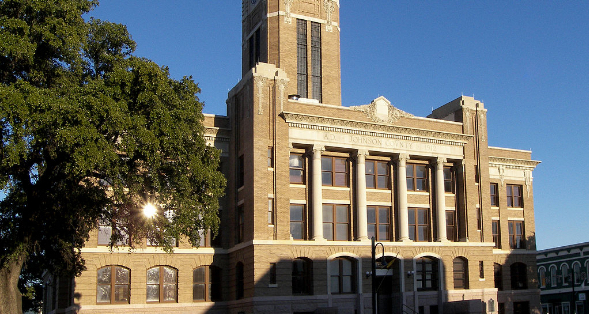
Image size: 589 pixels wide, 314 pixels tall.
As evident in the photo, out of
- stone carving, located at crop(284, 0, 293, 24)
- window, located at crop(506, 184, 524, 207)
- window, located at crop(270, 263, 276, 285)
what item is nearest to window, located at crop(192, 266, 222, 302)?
window, located at crop(270, 263, 276, 285)

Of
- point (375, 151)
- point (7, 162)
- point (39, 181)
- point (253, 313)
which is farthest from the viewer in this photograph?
point (375, 151)

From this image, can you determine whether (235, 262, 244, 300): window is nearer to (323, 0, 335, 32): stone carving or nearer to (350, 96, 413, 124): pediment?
(350, 96, 413, 124): pediment

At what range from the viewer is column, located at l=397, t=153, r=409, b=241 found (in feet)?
149

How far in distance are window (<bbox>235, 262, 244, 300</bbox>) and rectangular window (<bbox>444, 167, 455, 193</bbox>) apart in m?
16.3

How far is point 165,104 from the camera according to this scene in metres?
29.6

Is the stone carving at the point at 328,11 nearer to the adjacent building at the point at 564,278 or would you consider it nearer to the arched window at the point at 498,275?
the arched window at the point at 498,275

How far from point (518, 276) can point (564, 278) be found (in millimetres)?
21791

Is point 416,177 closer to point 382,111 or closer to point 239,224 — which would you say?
point 382,111

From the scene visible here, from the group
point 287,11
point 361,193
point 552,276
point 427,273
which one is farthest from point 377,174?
point 552,276

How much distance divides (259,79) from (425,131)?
41.0 feet

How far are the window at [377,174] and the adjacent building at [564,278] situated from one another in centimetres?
3010

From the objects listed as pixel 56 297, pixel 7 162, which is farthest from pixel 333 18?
pixel 7 162

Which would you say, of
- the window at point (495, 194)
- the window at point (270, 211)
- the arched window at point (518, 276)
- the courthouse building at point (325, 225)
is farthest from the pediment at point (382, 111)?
the arched window at point (518, 276)

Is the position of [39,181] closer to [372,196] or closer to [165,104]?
[165,104]
